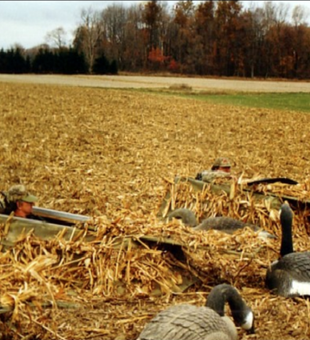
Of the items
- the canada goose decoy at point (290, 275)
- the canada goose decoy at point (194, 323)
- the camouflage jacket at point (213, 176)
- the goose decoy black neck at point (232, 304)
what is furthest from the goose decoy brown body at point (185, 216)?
the canada goose decoy at point (194, 323)

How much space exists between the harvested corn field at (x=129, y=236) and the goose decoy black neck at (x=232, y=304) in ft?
0.58

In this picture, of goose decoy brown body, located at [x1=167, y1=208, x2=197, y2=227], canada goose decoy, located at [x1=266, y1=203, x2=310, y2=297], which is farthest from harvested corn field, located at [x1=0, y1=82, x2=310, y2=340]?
goose decoy brown body, located at [x1=167, y1=208, x2=197, y2=227]

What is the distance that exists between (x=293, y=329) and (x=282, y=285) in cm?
85

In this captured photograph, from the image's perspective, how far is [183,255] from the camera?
6.50 metres

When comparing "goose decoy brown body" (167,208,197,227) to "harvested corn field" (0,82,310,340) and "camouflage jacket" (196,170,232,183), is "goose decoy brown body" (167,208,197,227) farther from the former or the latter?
"camouflage jacket" (196,170,232,183)

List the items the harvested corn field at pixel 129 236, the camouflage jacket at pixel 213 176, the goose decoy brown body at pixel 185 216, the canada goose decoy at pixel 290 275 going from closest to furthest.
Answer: the harvested corn field at pixel 129 236
the canada goose decoy at pixel 290 275
the goose decoy brown body at pixel 185 216
the camouflage jacket at pixel 213 176

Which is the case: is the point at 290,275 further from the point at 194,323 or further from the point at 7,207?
the point at 7,207

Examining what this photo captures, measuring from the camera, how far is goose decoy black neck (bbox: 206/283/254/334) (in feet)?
16.9

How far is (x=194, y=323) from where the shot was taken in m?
4.64

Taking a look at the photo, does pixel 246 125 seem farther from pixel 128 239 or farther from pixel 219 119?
pixel 128 239

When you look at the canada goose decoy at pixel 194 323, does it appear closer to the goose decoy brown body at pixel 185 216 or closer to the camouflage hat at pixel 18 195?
the camouflage hat at pixel 18 195

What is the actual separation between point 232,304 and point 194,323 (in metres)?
0.79

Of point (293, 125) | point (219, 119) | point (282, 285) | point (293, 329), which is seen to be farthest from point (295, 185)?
point (219, 119)

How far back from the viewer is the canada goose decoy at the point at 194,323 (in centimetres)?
455
